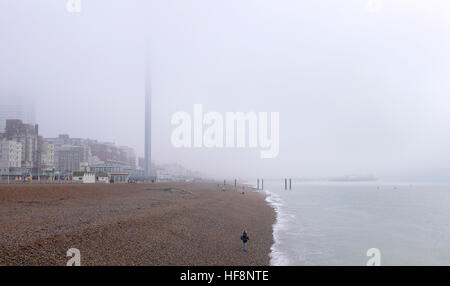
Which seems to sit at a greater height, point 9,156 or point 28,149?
point 28,149

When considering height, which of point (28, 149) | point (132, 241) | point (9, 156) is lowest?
point (132, 241)

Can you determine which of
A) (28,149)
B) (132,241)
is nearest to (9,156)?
(28,149)

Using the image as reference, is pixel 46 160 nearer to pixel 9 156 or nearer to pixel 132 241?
pixel 9 156

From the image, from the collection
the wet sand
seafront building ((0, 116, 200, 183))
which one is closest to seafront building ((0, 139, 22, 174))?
seafront building ((0, 116, 200, 183))

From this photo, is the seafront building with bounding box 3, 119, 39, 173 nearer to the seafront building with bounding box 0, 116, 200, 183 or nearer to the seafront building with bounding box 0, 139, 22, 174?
the seafront building with bounding box 0, 116, 200, 183

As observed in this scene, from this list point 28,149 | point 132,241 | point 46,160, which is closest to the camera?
point 132,241

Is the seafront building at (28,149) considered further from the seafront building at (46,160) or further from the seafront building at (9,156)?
the seafront building at (9,156)

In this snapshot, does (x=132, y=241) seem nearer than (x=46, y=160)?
Yes

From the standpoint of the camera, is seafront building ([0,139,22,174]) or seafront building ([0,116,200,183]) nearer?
seafront building ([0,116,200,183])

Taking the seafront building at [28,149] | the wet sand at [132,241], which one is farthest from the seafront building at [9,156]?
the wet sand at [132,241]

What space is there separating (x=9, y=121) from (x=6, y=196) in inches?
5013
